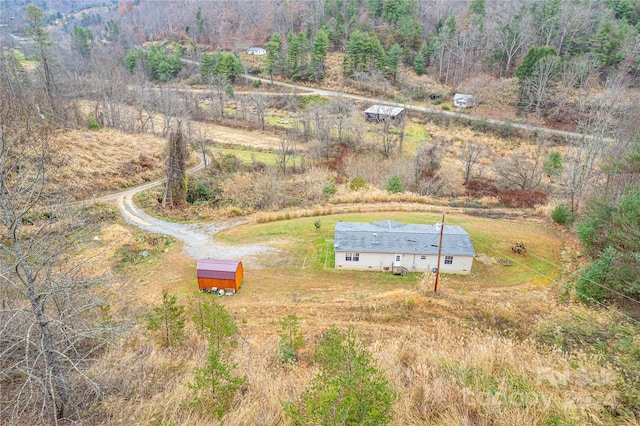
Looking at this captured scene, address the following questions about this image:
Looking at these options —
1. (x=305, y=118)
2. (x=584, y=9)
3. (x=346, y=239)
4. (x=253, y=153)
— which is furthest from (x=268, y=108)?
(x=584, y=9)

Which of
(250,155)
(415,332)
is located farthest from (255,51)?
(415,332)

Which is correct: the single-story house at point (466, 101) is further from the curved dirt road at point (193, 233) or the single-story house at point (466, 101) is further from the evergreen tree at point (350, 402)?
the evergreen tree at point (350, 402)

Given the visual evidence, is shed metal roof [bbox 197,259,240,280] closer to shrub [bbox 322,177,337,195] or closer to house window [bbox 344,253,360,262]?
house window [bbox 344,253,360,262]

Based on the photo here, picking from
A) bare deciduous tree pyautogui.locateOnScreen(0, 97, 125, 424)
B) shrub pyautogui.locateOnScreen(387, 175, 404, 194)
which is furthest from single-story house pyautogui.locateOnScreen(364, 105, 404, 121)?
bare deciduous tree pyautogui.locateOnScreen(0, 97, 125, 424)

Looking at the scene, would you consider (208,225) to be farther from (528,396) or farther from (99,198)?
(528,396)

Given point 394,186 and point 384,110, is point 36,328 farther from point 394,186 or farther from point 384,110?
point 384,110
